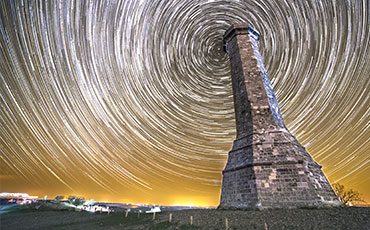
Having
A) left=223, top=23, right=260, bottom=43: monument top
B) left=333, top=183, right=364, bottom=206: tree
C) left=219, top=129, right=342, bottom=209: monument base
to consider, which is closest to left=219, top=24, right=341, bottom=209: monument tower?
left=219, top=129, right=342, bottom=209: monument base

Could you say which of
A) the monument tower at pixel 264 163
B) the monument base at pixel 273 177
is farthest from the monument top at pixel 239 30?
the monument base at pixel 273 177

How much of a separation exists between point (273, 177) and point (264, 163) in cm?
81

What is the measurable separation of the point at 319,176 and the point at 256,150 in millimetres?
3375

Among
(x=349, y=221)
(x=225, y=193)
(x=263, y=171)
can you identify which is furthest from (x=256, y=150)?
(x=349, y=221)

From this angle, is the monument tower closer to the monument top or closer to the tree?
the monument top

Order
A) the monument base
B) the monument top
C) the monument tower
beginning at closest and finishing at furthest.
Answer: the monument base, the monument tower, the monument top

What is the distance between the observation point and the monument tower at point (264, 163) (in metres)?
8.20

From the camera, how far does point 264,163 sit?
9.45 meters

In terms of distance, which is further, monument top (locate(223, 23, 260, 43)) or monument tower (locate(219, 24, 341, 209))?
monument top (locate(223, 23, 260, 43))

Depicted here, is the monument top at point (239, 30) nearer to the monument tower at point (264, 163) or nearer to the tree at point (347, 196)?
the monument tower at point (264, 163)

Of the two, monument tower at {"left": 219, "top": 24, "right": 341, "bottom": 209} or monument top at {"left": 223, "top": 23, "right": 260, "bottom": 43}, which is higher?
monument top at {"left": 223, "top": 23, "right": 260, "bottom": 43}

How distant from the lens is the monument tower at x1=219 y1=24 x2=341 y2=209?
26.9ft

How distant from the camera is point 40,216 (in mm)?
14539

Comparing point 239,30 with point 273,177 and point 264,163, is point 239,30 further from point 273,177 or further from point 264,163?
point 273,177
